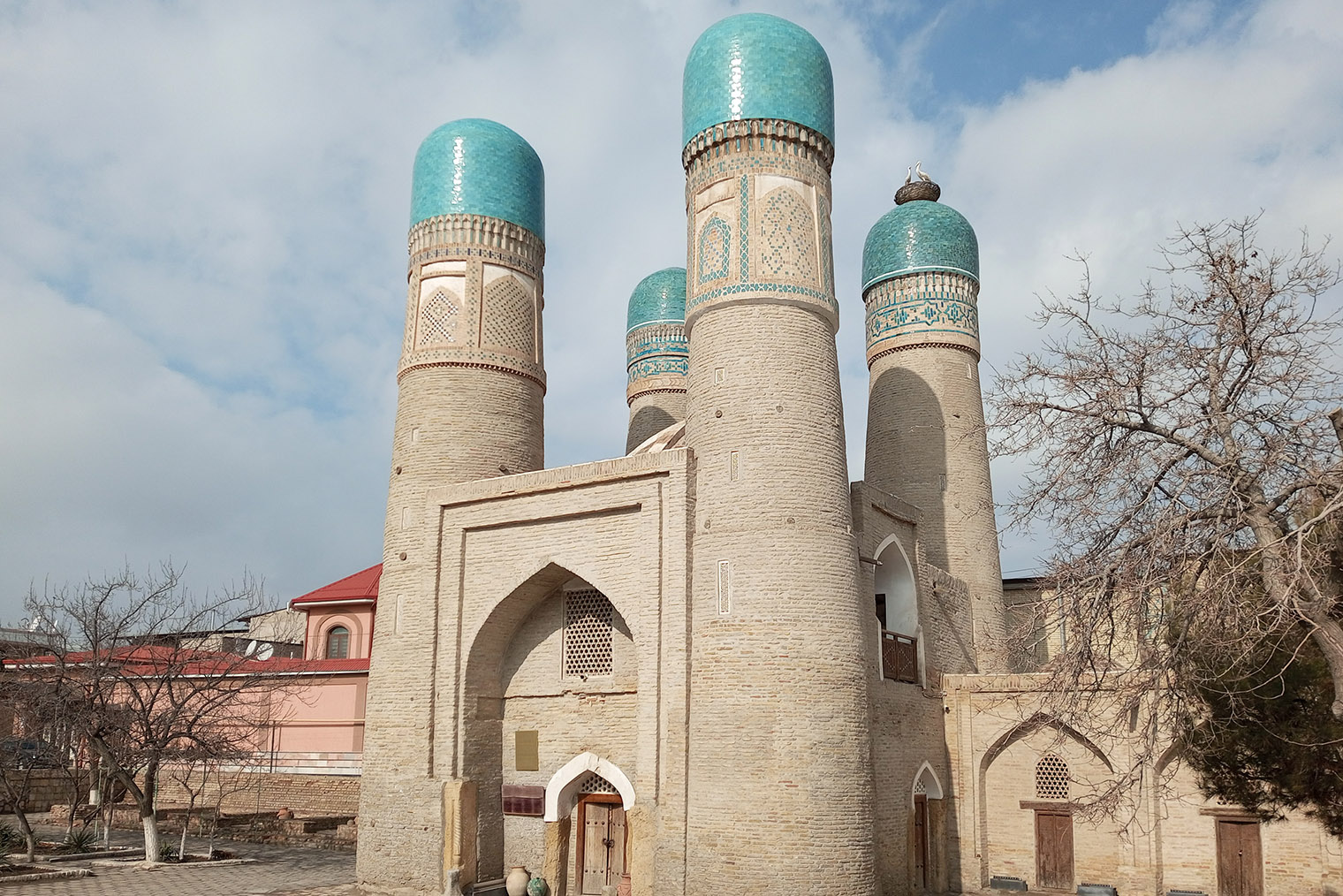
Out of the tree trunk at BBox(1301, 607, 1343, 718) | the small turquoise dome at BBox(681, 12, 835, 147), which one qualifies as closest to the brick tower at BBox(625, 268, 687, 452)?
the small turquoise dome at BBox(681, 12, 835, 147)

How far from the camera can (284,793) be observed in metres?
22.9

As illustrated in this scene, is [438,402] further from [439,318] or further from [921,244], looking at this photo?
[921,244]

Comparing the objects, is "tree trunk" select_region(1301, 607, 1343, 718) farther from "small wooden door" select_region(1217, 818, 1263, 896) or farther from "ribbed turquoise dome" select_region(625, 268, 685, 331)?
"ribbed turquoise dome" select_region(625, 268, 685, 331)

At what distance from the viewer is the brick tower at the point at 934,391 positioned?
19078 mm

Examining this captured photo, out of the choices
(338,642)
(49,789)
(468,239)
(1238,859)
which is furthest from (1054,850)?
(49,789)

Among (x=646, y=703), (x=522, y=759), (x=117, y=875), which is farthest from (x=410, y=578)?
(x=117, y=875)

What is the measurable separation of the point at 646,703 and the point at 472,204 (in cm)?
856

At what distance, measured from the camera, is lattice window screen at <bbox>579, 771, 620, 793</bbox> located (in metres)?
14.9

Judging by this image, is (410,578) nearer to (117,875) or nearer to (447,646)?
(447,646)

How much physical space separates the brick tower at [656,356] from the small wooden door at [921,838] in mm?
10991

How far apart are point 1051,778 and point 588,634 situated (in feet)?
22.0

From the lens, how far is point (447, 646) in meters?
15.6

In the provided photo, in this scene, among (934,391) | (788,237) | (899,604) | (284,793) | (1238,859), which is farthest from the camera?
(284,793)

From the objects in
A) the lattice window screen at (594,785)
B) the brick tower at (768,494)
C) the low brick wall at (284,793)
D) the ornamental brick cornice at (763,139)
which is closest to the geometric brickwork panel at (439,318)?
the brick tower at (768,494)
